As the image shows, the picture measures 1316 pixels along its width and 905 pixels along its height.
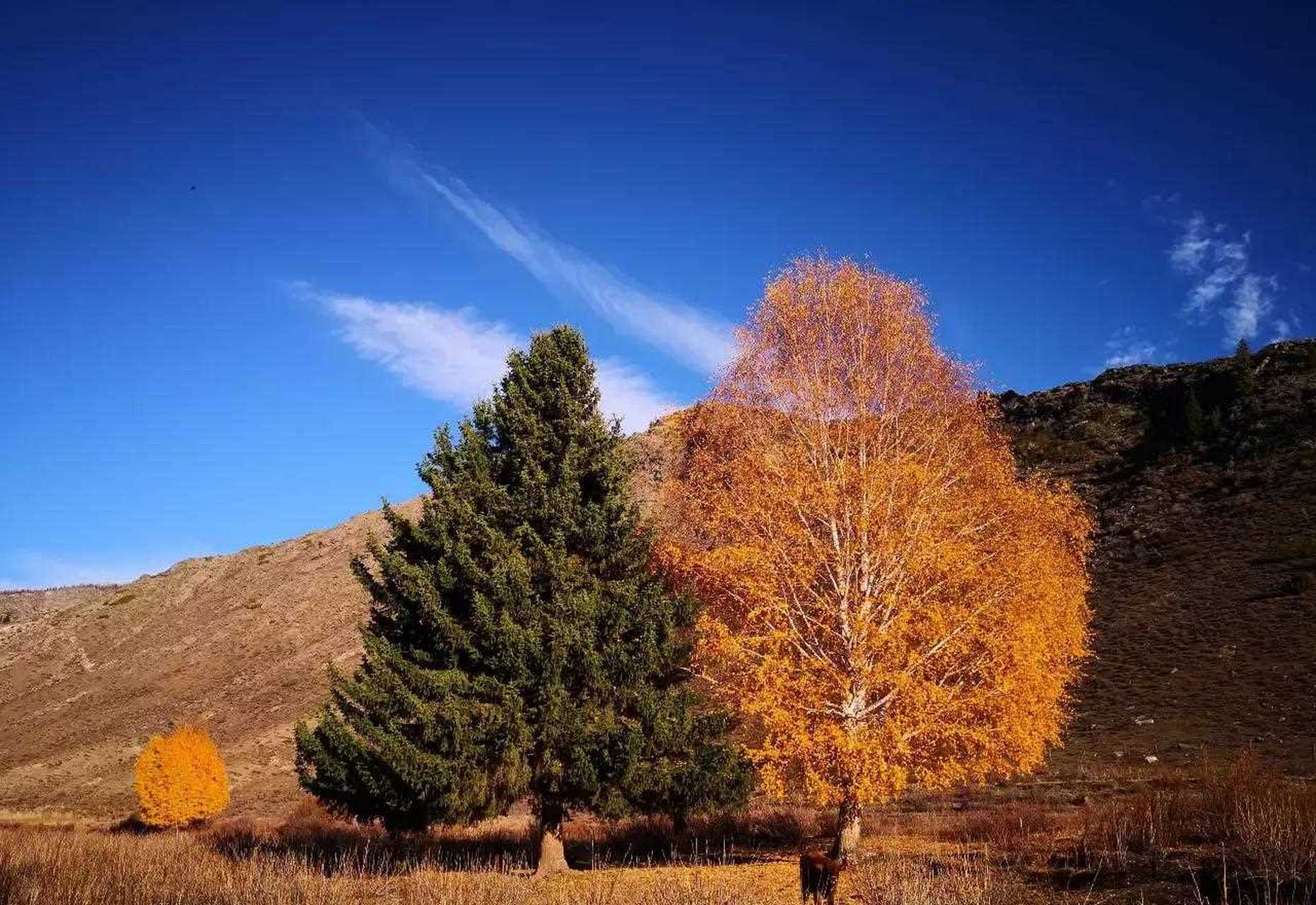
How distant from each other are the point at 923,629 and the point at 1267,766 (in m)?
20.1

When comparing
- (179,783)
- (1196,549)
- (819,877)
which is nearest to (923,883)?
(819,877)

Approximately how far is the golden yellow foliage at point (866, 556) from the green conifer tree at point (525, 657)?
1280mm

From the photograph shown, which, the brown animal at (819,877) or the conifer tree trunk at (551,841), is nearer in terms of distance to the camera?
the brown animal at (819,877)

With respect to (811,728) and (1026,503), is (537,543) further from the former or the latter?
(1026,503)

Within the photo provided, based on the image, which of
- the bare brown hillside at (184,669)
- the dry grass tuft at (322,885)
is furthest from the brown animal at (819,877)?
the bare brown hillside at (184,669)

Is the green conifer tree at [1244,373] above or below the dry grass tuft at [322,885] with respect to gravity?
above

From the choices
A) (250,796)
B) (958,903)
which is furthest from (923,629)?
(250,796)

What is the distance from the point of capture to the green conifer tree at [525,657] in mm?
15172

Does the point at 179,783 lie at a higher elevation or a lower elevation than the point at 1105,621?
lower

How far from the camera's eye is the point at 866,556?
16.2 m

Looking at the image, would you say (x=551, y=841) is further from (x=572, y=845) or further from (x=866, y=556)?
(x=866, y=556)

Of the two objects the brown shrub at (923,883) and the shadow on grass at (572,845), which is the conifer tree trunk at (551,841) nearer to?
the shadow on grass at (572,845)

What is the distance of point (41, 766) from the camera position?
60250 millimetres

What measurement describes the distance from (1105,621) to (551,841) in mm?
44749
